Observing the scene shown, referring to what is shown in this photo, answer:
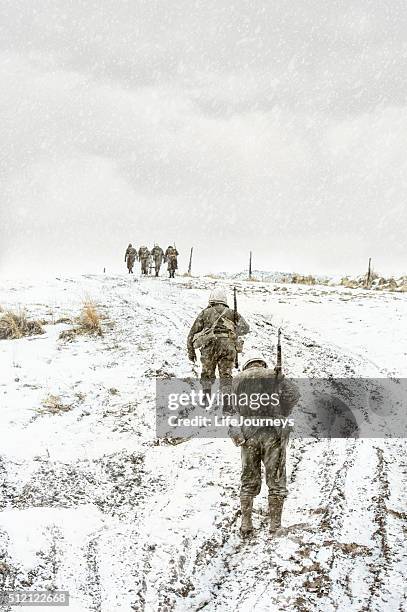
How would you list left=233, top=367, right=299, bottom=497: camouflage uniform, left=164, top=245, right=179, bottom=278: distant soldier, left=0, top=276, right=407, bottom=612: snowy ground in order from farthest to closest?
left=164, top=245, right=179, bottom=278: distant soldier → left=233, top=367, right=299, bottom=497: camouflage uniform → left=0, top=276, right=407, bottom=612: snowy ground

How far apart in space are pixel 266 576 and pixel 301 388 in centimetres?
490

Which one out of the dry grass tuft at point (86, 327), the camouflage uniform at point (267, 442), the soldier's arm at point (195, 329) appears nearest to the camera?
the camouflage uniform at point (267, 442)

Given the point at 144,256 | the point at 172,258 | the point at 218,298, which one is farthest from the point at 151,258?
the point at 218,298

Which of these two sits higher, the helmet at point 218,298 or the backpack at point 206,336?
the helmet at point 218,298

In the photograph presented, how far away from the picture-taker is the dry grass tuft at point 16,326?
11.6m

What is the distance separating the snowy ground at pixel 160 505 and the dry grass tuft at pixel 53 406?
0.36 ft

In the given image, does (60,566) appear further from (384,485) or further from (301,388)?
(301,388)

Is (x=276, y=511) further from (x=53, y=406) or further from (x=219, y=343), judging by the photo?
(x=53, y=406)

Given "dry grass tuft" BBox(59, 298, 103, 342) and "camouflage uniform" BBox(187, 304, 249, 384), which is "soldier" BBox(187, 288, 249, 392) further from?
"dry grass tuft" BBox(59, 298, 103, 342)

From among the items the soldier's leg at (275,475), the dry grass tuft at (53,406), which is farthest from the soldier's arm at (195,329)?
the soldier's leg at (275,475)

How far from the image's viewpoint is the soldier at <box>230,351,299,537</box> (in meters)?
4.96

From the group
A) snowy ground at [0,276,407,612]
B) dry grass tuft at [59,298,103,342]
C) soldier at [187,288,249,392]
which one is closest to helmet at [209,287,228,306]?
soldier at [187,288,249,392]

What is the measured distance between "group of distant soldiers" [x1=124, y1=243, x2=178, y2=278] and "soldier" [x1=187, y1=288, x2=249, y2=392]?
1653 cm

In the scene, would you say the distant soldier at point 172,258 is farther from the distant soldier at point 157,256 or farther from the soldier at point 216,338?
the soldier at point 216,338
